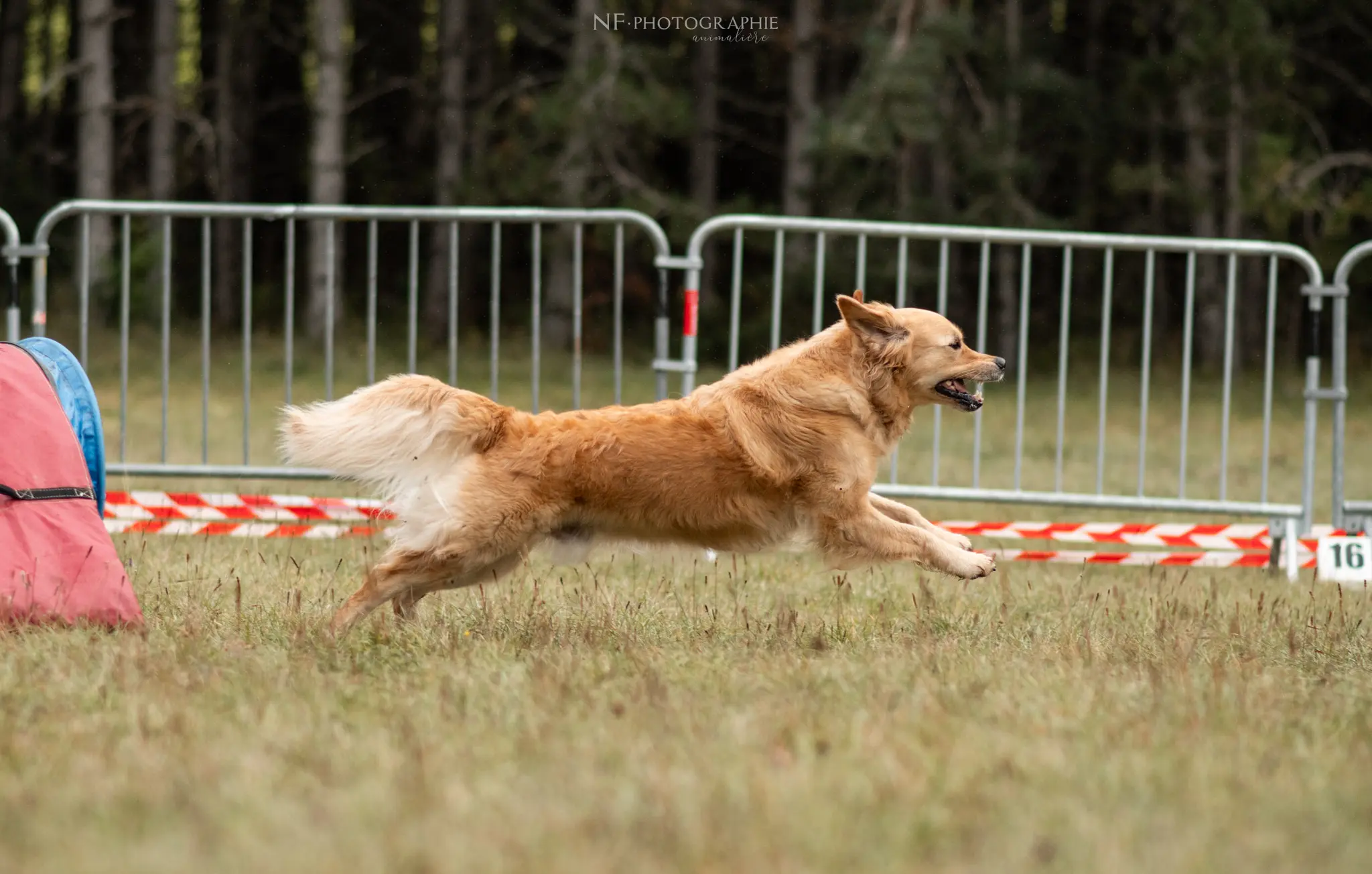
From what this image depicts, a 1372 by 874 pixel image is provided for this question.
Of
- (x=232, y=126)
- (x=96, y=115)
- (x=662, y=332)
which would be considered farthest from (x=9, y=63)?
(x=662, y=332)

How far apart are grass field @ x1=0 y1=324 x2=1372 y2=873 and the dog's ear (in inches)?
39.3

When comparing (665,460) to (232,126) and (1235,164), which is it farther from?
(232,126)

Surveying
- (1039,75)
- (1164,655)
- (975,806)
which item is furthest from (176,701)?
(1039,75)

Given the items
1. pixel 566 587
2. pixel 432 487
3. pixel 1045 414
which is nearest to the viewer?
pixel 432 487

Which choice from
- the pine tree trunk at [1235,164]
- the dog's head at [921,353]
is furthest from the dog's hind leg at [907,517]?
the pine tree trunk at [1235,164]

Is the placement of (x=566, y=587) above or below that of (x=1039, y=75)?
below

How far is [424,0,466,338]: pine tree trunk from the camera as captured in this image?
77.8ft

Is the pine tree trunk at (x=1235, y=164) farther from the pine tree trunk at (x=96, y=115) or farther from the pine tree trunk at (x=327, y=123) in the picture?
the pine tree trunk at (x=96, y=115)

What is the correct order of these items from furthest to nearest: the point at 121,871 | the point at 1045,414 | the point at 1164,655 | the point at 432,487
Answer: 1. the point at 1045,414
2. the point at 432,487
3. the point at 1164,655
4. the point at 121,871

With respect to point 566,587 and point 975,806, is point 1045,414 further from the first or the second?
point 975,806

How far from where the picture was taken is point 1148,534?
772 cm

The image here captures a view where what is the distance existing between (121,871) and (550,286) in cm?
2037

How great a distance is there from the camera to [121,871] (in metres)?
2.73

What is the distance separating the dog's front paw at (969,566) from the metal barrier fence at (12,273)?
16.6 feet
